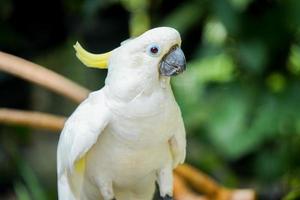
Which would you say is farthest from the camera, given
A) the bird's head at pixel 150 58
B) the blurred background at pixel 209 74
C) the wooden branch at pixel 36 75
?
the blurred background at pixel 209 74

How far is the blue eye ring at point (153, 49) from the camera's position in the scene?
→ 1.98 ft

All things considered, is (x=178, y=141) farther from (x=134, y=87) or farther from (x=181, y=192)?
(x=181, y=192)

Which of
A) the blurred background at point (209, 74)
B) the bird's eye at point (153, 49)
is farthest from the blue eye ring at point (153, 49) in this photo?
the blurred background at point (209, 74)

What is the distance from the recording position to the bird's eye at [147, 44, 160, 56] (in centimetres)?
60

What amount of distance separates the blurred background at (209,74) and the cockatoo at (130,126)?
1.88 ft

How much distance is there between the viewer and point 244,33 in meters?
1.37

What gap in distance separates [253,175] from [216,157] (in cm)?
10

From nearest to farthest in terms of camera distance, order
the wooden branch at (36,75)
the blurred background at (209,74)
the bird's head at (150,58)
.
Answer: the bird's head at (150,58)
the wooden branch at (36,75)
the blurred background at (209,74)

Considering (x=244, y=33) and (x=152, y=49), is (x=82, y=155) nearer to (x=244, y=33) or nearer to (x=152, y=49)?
(x=152, y=49)

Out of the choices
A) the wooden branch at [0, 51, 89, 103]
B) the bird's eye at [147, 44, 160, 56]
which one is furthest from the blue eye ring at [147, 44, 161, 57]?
the wooden branch at [0, 51, 89, 103]

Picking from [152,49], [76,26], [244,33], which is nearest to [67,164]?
[152,49]

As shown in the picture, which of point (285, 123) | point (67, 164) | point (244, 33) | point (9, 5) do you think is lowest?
point (67, 164)

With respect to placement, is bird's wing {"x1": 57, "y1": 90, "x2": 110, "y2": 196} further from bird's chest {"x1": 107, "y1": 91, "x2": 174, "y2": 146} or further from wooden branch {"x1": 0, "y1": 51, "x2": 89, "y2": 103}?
wooden branch {"x1": 0, "y1": 51, "x2": 89, "y2": 103}

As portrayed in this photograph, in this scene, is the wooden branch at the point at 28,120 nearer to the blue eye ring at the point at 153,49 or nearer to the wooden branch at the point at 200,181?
the wooden branch at the point at 200,181
